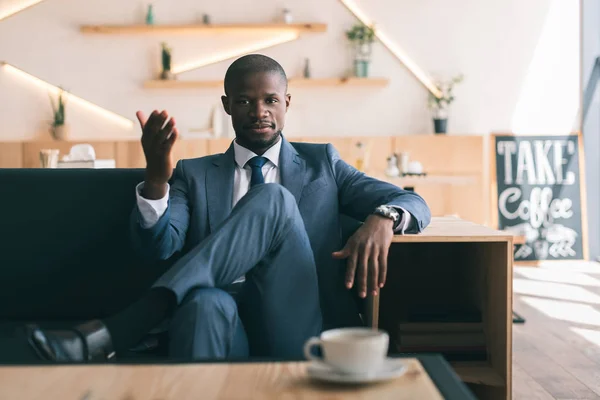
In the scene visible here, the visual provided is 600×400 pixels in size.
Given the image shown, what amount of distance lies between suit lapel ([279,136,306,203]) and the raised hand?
459mm

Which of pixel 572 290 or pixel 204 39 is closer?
pixel 572 290

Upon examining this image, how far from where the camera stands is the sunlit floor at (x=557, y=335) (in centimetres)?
274

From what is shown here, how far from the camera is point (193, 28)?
20.3 ft

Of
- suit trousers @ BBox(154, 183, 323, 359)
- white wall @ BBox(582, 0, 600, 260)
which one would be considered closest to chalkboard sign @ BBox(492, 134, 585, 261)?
white wall @ BBox(582, 0, 600, 260)

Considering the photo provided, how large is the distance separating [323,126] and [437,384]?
522cm

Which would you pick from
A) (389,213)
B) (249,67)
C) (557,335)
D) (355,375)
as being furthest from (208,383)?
(557,335)

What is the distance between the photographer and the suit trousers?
171cm

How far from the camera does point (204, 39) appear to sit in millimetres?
6293

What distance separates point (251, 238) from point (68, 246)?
0.72 metres

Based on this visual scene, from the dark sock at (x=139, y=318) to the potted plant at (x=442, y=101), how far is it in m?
4.80

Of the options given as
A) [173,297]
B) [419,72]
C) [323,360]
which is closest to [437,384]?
[323,360]

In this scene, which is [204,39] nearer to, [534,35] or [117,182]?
[534,35]

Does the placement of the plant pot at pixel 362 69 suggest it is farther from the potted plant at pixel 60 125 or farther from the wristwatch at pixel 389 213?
the wristwatch at pixel 389 213

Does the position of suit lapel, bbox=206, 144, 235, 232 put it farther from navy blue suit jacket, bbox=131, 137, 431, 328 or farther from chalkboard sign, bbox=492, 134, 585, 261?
chalkboard sign, bbox=492, 134, 585, 261
